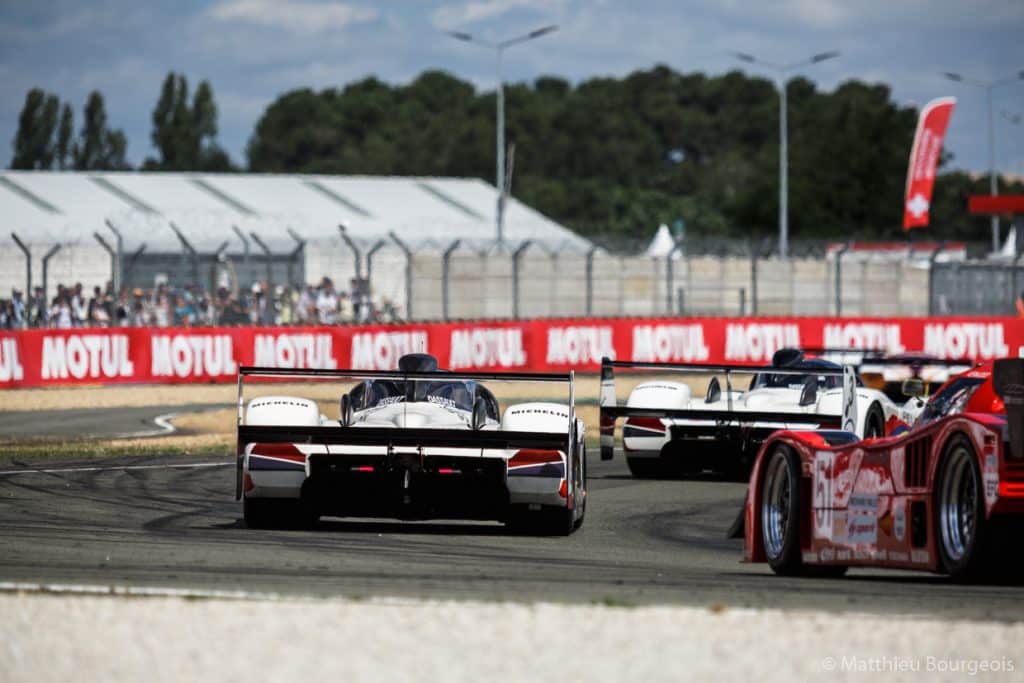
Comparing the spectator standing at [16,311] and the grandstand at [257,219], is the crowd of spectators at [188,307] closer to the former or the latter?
the spectator standing at [16,311]

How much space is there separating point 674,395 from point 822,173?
3495 inches

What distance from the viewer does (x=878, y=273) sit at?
42.9m

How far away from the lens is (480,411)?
13.0 meters

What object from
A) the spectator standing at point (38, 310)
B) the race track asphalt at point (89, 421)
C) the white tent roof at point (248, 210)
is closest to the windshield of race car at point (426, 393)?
the race track asphalt at point (89, 421)

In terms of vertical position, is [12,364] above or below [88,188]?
below

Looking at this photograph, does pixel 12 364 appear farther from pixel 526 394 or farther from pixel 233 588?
pixel 233 588

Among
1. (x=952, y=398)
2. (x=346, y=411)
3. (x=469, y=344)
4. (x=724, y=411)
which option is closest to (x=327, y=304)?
Answer: (x=469, y=344)

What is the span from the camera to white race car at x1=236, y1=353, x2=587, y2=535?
1149 centimetres

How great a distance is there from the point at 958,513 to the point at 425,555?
344 cm

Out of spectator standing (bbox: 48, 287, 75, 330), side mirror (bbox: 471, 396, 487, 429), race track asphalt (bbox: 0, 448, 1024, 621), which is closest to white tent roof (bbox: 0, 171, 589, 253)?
spectator standing (bbox: 48, 287, 75, 330)

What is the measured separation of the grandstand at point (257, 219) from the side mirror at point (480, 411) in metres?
22.1

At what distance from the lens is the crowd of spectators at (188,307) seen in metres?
30.4

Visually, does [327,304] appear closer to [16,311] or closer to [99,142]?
[16,311]

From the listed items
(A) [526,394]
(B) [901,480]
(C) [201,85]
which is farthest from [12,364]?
(C) [201,85]
